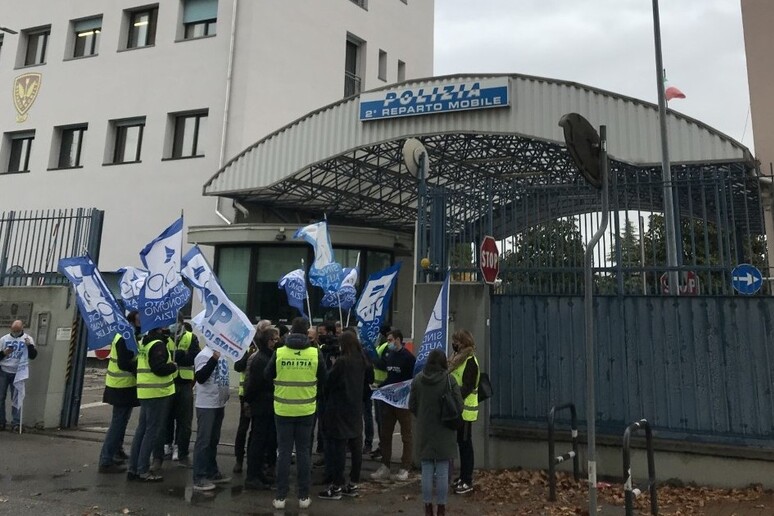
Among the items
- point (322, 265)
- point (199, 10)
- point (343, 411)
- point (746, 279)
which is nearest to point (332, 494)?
point (343, 411)

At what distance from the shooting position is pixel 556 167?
1744 centimetres

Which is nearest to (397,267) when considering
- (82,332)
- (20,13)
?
(82,332)

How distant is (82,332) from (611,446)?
8.83 m

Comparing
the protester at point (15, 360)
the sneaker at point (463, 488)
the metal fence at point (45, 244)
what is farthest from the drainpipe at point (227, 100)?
the sneaker at point (463, 488)

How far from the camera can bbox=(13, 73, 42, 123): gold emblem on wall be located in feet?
78.8

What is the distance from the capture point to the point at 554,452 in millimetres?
7059

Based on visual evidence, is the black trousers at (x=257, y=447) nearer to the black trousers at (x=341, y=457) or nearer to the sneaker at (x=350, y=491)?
the black trousers at (x=341, y=457)

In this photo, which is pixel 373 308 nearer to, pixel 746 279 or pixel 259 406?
pixel 259 406

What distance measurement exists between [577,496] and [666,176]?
7178 millimetres

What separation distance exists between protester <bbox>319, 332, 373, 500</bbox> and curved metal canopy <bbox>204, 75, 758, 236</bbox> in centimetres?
262

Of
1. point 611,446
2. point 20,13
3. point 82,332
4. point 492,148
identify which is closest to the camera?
point 611,446

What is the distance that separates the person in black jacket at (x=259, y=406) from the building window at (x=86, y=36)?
21.3 m

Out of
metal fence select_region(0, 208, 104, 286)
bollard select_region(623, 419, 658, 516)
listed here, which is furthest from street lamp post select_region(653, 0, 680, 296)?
metal fence select_region(0, 208, 104, 286)

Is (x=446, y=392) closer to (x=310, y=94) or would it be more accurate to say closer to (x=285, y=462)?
(x=285, y=462)
